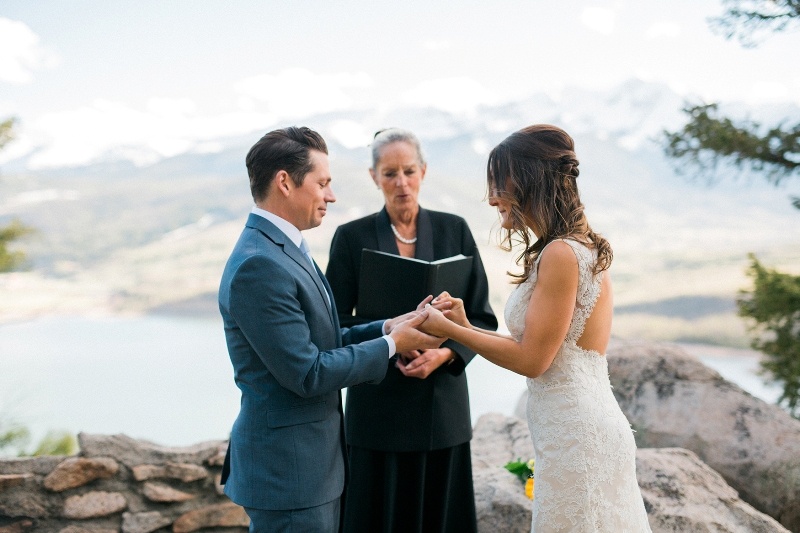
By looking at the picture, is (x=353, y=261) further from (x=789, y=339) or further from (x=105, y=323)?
(x=105, y=323)

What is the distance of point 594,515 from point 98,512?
2444 mm

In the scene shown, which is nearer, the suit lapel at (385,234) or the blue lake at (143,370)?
the suit lapel at (385,234)

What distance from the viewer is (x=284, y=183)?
7.14 ft

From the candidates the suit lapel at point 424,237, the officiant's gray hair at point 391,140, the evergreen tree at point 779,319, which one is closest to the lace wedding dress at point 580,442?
the suit lapel at point 424,237

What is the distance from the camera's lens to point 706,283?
41.3 meters

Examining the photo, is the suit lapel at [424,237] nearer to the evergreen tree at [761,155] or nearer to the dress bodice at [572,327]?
the dress bodice at [572,327]

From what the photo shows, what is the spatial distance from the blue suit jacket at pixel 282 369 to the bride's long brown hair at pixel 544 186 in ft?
2.00

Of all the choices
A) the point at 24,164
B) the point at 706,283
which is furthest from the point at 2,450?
the point at 24,164

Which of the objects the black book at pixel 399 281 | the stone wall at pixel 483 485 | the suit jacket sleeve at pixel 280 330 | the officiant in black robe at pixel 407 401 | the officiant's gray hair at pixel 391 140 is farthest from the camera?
the stone wall at pixel 483 485

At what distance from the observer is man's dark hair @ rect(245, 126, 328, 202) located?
2160 mm

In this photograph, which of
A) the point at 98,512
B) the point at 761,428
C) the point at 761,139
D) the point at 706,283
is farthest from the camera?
the point at 706,283

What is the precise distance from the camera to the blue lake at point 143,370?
33.3 metres

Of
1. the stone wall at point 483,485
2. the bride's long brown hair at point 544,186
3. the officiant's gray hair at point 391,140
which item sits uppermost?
the officiant's gray hair at point 391,140

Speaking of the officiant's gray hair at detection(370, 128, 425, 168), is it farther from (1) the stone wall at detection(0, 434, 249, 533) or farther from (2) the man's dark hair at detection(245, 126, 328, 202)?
(1) the stone wall at detection(0, 434, 249, 533)
